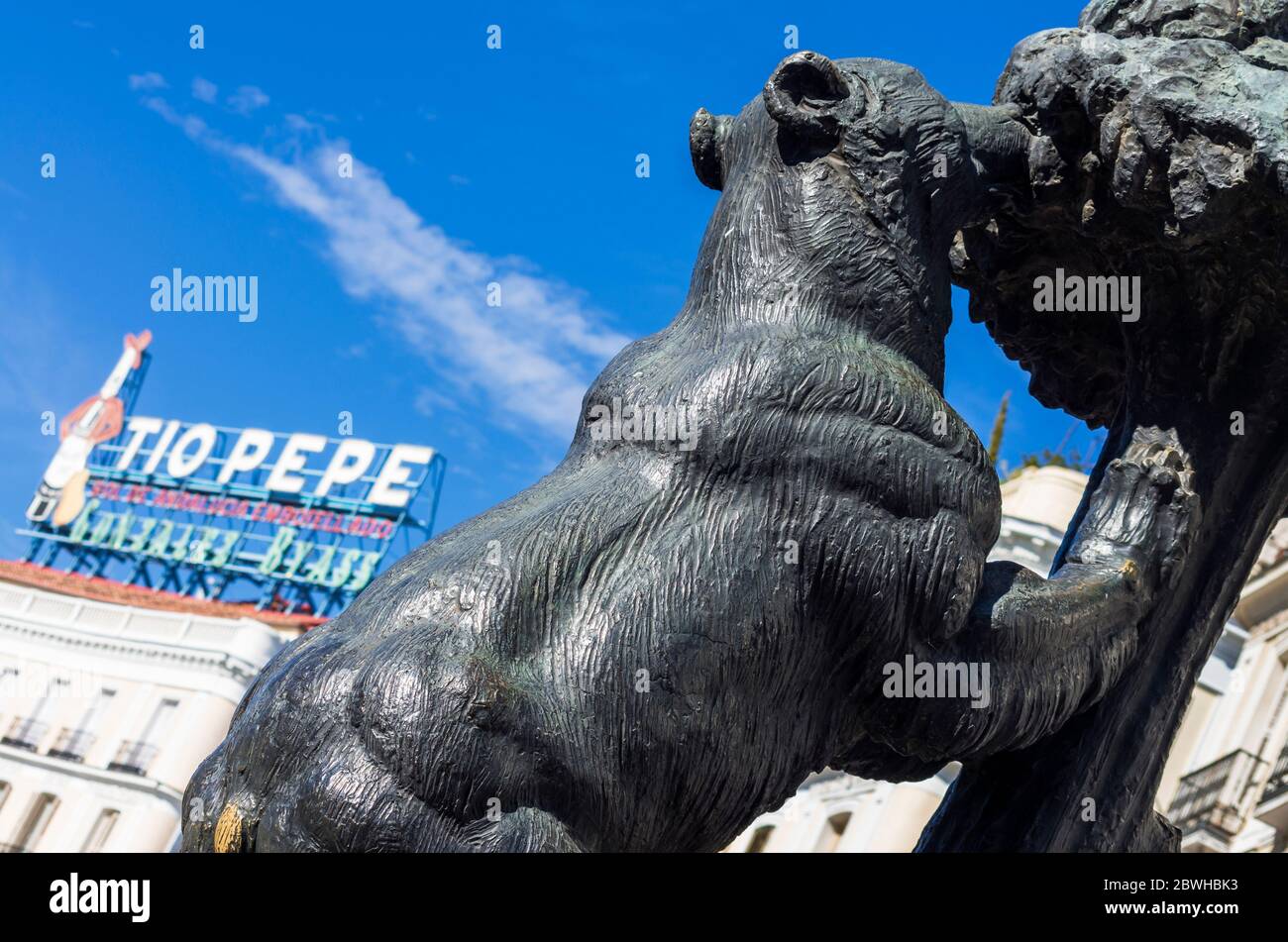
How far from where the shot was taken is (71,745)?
37.3 metres

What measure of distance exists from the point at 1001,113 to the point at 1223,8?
611 mm

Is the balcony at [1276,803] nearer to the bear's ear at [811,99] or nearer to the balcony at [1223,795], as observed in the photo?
the balcony at [1223,795]

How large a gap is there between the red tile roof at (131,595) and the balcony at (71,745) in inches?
125

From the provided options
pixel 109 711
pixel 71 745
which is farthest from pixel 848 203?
pixel 109 711

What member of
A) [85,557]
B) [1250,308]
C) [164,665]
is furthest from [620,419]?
[85,557]

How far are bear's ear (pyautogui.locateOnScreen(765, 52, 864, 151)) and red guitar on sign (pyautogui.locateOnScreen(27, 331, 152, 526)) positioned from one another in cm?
4113

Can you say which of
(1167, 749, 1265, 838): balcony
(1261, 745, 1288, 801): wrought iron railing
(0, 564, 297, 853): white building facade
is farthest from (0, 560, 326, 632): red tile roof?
(1261, 745, 1288, 801): wrought iron railing

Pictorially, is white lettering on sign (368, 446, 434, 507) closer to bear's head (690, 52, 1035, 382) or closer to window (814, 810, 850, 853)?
window (814, 810, 850, 853)

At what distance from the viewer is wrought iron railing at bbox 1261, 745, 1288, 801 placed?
1878cm

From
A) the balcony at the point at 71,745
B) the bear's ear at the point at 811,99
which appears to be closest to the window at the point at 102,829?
the balcony at the point at 71,745

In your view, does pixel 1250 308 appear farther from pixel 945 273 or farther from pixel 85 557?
pixel 85 557

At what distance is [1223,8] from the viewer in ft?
14.3

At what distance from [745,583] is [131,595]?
3874 centimetres

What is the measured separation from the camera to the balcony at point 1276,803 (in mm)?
18703
